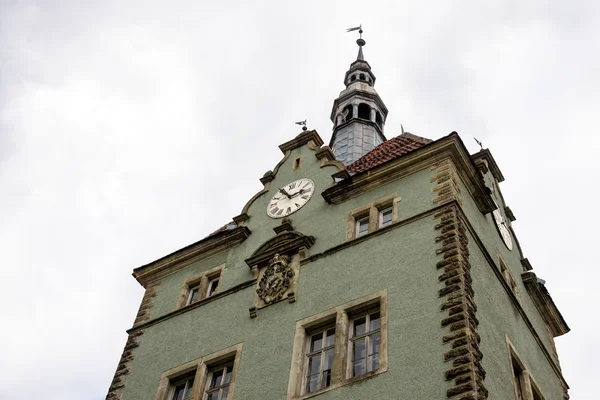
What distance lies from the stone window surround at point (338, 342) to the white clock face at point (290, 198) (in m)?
4.82

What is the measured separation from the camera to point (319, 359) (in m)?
18.5

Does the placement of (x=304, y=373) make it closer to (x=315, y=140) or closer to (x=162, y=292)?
(x=162, y=292)

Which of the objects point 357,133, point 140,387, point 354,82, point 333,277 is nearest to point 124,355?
point 140,387

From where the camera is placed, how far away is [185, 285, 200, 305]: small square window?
23.4m

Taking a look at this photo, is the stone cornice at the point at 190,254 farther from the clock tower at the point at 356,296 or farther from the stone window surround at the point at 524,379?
the stone window surround at the point at 524,379

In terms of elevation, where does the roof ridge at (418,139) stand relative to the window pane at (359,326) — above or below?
above

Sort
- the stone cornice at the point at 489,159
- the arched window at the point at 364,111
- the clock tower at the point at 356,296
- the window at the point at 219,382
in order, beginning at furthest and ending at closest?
1. the arched window at the point at 364,111
2. the stone cornice at the point at 489,159
3. the window at the point at 219,382
4. the clock tower at the point at 356,296

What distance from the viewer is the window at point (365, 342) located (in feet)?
57.5

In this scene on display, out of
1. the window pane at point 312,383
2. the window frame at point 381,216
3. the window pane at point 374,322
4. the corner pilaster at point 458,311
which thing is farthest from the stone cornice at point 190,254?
the window pane at point 312,383

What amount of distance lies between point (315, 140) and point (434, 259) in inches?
323

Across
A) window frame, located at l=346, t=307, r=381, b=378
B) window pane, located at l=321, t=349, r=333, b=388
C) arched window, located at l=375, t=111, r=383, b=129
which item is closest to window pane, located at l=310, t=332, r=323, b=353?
window pane, located at l=321, t=349, r=333, b=388

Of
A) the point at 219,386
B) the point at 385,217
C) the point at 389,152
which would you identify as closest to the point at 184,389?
the point at 219,386

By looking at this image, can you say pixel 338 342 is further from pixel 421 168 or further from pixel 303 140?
pixel 303 140

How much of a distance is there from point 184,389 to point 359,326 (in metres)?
4.68
